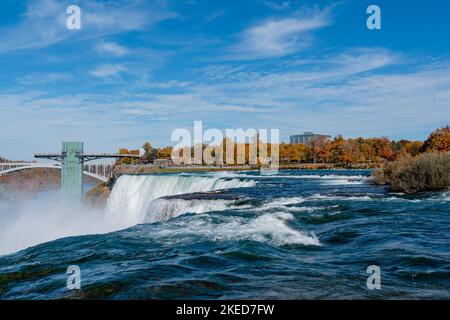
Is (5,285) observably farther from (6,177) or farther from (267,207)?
(6,177)

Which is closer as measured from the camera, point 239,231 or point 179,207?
point 239,231

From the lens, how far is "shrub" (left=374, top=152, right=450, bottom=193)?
20797 mm

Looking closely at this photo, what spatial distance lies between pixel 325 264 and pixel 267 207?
777 cm

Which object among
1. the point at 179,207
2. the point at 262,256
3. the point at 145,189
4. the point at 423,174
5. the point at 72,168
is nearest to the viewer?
the point at 262,256

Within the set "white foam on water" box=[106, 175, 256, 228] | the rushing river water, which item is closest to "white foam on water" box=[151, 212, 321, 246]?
the rushing river water

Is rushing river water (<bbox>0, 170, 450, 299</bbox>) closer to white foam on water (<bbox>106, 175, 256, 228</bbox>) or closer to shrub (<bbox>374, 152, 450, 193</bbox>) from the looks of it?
shrub (<bbox>374, 152, 450, 193</bbox>)

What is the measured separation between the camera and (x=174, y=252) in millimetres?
9641

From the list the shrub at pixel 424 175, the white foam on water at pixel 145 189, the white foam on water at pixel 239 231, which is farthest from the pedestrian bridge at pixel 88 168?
the white foam on water at pixel 239 231

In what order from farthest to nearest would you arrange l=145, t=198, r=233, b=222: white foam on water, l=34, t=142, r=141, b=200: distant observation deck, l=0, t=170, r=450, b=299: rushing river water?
1. l=34, t=142, r=141, b=200: distant observation deck
2. l=145, t=198, r=233, b=222: white foam on water
3. l=0, t=170, r=450, b=299: rushing river water

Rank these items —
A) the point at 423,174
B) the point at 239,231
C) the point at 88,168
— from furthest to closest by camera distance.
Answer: the point at 88,168 < the point at 423,174 < the point at 239,231

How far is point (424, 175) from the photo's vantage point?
21.0m

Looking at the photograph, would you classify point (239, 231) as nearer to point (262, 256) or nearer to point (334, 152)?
point (262, 256)

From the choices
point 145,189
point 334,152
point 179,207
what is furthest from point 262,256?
point 334,152
